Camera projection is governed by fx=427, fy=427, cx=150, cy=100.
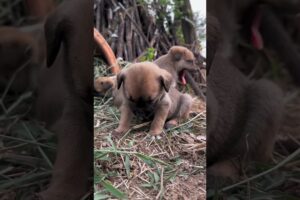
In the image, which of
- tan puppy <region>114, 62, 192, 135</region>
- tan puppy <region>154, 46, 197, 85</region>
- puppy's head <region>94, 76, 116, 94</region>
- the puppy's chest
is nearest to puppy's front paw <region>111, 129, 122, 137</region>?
tan puppy <region>114, 62, 192, 135</region>

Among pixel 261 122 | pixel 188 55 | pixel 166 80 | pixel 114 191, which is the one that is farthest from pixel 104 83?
pixel 261 122

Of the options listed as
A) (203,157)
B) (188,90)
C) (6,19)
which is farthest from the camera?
(188,90)

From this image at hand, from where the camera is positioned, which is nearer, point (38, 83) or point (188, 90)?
point (38, 83)

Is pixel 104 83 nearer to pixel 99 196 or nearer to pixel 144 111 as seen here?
pixel 144 111

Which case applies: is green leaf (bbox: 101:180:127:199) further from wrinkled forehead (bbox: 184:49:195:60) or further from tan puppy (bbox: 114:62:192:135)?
wrinkled forehead (bbox: 184:49:195:60)

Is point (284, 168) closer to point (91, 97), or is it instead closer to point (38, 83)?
point (91, 97)

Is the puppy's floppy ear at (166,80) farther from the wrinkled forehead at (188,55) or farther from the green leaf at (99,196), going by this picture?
the green leaf at (99,196)

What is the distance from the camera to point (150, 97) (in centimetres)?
169

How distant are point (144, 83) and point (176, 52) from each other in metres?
0.23

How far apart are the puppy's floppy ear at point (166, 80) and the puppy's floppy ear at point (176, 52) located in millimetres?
86

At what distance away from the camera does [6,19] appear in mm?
1360

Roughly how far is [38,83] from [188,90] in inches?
22.7

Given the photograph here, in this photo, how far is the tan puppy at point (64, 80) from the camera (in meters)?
1.37

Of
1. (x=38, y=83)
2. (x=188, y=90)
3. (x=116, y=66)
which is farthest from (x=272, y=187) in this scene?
(x=38, y=83)
